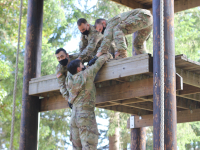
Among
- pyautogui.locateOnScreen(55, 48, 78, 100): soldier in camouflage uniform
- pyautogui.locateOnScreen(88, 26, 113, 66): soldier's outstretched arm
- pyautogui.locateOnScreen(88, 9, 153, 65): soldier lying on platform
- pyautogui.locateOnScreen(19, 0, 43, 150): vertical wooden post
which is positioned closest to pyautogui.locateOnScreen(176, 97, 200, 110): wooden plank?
pyautogui.locateOnScreen(88, 9, 153, 65): soldier lying on platform

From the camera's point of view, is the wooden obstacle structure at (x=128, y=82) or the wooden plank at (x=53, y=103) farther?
the wooden plank at (x=53, y=103)

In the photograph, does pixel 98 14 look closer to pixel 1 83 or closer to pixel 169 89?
pixel 1 83

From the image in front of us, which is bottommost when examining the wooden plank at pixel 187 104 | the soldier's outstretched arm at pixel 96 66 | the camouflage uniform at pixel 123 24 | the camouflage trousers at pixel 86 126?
the camouflage trousers at pixel 86 126

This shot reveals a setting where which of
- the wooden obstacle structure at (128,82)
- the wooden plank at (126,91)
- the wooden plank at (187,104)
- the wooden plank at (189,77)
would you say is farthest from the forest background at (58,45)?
the wooden plank at (189,77)

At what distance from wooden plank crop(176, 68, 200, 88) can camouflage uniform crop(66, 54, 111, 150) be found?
→ 4.11 feet

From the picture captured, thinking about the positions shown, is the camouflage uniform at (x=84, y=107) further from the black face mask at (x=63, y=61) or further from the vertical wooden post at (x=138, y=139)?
the vertical wooden post at (x=138, y=139)

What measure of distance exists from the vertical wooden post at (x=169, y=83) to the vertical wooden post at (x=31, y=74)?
10.7 ft

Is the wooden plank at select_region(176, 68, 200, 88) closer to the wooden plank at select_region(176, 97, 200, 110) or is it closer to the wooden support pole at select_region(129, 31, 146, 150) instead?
the wooden plank at select_region(176, 97, 200, 110)

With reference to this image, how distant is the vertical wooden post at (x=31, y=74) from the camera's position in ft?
21.0

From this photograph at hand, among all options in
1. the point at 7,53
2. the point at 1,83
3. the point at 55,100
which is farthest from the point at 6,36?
the point at 55,100

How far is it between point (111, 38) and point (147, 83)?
998 millimetres

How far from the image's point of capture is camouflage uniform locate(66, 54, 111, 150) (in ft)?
16.0

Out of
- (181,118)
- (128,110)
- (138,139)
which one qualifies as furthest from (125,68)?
(138,139)

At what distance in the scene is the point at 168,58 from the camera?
4348 millimetres
